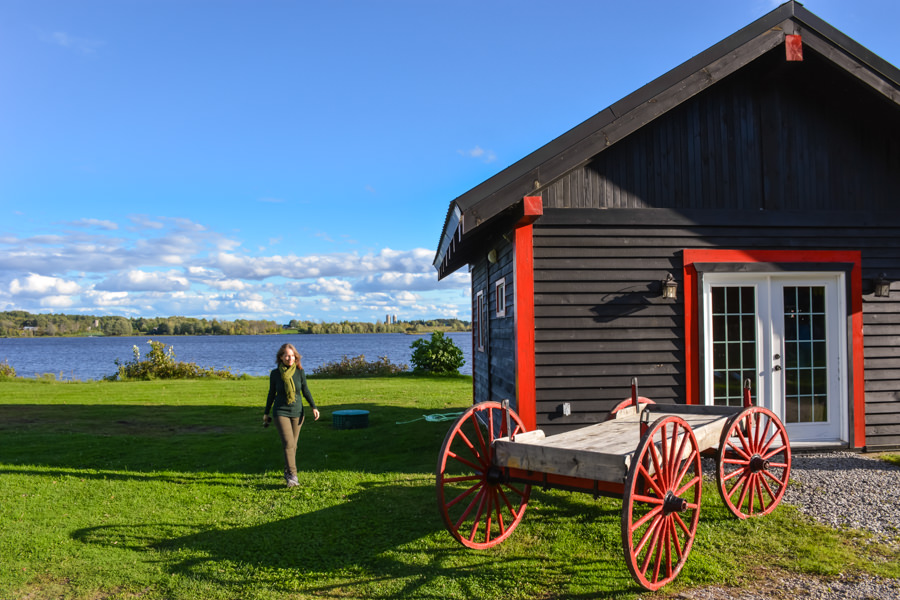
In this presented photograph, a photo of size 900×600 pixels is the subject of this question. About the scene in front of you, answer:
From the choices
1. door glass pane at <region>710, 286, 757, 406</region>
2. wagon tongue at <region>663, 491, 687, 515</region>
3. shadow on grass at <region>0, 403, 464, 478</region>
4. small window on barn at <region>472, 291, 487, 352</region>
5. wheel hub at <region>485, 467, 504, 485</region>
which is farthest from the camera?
small window on barn at <region>472, 291, 487, 352</region>

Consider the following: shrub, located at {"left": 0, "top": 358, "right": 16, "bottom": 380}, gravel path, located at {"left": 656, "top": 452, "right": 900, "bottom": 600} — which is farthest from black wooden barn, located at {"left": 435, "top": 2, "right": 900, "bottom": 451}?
shrub, located at {"left": 0, "top": 358, "right": 16, "bottom": 380}

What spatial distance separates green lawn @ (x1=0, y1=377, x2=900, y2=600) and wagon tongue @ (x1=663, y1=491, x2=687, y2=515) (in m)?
0.55

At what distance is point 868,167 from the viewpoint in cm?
788

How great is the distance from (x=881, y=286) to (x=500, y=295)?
4896mm

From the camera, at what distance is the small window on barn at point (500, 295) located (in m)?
8.41

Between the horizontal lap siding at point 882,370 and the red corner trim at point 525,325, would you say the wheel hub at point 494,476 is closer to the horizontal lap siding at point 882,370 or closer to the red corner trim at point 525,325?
the red corner trim at point 525,325

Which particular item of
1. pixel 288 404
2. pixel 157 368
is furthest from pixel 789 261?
pixel 157 368

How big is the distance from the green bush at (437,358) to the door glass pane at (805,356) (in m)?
14.9

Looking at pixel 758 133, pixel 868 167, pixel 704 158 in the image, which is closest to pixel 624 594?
pixel 704 158

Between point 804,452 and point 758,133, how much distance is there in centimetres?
413

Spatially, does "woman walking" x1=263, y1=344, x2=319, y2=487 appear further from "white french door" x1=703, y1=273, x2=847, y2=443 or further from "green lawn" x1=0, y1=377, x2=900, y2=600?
"white french door" x1=703, y1=273, x2=847, y2=443

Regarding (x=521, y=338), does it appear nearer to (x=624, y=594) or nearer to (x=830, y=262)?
(x=624, y=594)

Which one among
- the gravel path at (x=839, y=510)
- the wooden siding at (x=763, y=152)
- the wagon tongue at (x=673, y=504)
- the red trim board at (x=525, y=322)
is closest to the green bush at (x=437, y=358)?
the red trim board at (x=525, y=322)

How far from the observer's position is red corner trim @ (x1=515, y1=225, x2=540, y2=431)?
7.16m
